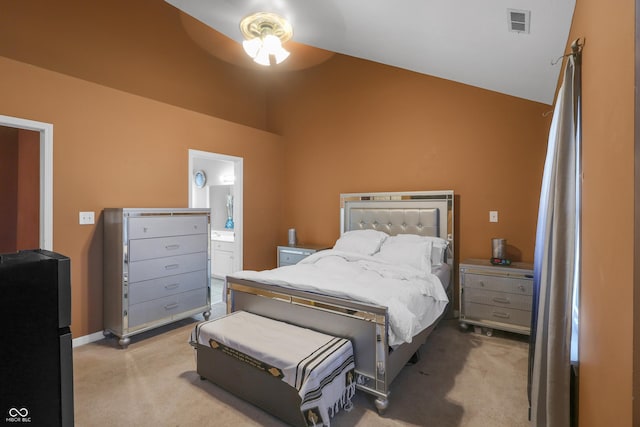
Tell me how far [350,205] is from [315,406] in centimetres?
287

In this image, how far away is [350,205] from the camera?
4.28 m

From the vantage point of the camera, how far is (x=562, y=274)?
1.31 m

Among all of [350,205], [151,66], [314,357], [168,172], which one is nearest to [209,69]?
[151,66]

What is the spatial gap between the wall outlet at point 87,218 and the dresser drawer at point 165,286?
731mm

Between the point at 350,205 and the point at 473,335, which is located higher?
the point at 350,205

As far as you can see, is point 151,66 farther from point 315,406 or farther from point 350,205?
point 315,406

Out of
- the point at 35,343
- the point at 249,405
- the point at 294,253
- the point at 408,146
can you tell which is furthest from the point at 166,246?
the point at 408,146

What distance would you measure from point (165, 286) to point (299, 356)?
2.00 m

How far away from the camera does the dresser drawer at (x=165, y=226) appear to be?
2.94 metres

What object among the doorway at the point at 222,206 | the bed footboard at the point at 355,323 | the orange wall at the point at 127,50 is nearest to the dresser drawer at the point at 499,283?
the bed footboard at the point at 355,323

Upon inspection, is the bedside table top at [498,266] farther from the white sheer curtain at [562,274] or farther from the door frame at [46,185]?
the door frame at [46,185]

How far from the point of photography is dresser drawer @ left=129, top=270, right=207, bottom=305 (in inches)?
116

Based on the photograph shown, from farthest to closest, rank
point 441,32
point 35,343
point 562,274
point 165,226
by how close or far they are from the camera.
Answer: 1. point 165,226
2. point 441,32
3. point 562,274
4. point 35,343

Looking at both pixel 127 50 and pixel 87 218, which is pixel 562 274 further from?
pixel 127 50
